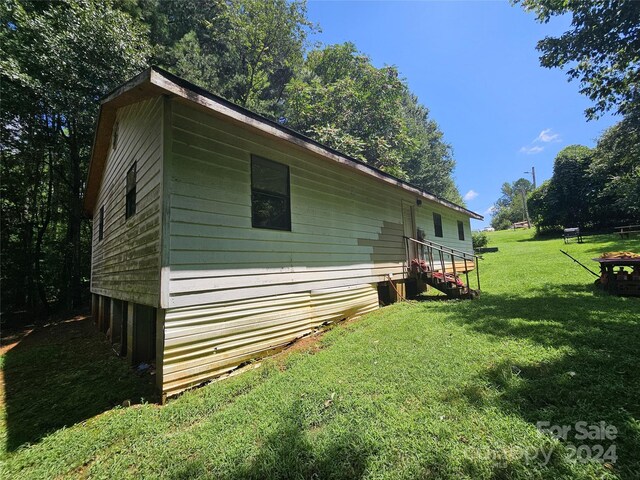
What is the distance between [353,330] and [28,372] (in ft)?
21.0

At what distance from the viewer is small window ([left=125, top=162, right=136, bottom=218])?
527cm

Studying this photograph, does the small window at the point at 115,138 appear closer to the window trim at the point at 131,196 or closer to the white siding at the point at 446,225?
the window trim at the point at 131,196

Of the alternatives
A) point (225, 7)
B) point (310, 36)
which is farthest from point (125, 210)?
point (310, 36)

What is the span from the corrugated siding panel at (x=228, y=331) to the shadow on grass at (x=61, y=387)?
0.64 meters

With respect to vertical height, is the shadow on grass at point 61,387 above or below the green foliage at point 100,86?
below

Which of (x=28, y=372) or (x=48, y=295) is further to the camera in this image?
(x=48, y=295)

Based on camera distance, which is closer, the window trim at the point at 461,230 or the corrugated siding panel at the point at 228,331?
the corrugated siding panel at the point at 228,331

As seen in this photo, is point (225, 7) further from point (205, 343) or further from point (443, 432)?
point (443, 432)

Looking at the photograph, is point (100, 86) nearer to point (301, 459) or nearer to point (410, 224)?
point (410, 224)

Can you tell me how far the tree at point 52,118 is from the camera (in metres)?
9.65

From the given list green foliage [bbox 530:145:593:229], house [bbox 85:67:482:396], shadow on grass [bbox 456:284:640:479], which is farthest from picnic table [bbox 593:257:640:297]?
green foliage [bbox 530:145:593:229]

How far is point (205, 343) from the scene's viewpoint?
394 cm

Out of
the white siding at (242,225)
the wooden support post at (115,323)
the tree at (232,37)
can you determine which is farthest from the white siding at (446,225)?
the tree at (232,37)

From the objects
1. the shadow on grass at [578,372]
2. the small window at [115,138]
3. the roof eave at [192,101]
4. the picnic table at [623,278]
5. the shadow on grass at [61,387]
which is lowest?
the shadow on grass at [61,387]
